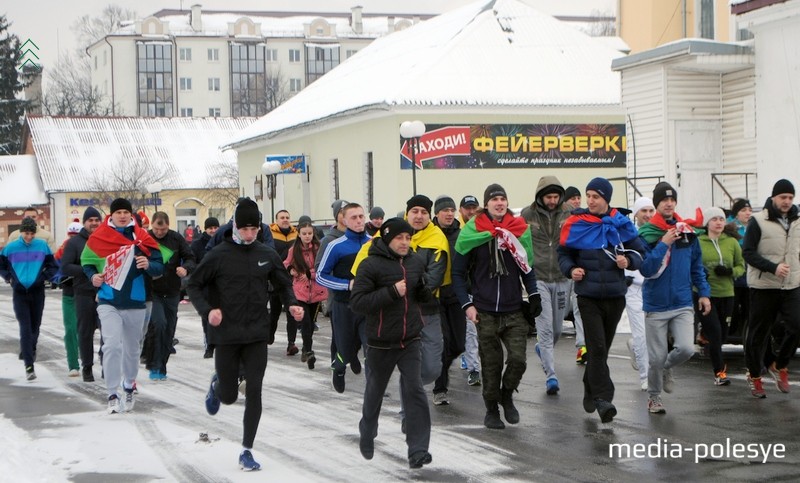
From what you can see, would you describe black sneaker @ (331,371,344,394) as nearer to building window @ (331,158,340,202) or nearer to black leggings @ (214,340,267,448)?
black leggings @ (214,340,267,448)

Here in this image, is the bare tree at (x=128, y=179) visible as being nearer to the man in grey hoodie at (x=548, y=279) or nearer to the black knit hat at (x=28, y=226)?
the black knit hat at (x=28, y=226)

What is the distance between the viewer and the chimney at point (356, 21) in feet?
408

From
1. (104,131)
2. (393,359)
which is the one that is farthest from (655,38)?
(104,131)

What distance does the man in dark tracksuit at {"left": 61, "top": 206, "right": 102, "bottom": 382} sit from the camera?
12891 mm

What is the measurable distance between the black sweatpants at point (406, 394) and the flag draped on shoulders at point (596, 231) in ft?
6.40

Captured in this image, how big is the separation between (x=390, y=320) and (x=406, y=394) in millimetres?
528

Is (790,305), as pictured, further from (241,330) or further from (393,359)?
(241,330)

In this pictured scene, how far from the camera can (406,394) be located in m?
8.45

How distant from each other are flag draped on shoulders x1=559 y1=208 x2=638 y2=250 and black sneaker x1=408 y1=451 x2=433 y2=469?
255 centimetres

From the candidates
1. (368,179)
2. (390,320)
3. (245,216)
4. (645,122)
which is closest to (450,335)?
(390,320)

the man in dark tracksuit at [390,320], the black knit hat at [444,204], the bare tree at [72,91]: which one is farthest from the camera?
the bare tree at [72,91]

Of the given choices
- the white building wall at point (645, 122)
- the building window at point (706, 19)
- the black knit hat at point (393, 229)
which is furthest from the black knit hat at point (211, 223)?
the building window at point (706, 19)

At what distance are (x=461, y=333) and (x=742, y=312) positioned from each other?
4.25 m

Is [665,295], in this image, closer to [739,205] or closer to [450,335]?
[450,335]
